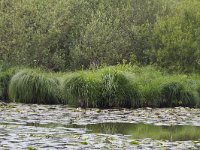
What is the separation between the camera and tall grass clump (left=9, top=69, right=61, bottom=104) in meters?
22.1

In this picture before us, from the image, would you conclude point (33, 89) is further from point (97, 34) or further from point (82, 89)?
point (97, 34)

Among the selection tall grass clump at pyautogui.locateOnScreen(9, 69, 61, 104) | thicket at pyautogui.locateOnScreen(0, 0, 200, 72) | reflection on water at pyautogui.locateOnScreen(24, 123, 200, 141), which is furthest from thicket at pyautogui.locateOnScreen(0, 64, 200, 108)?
reflection on water at pyautogui.locateOnScreen(24, 123, 200, 141)

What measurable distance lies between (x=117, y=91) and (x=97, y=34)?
7.76 m

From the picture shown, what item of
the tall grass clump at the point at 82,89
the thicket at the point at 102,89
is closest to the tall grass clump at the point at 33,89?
the thicket at the point at 102,89

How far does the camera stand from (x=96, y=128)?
15234mm

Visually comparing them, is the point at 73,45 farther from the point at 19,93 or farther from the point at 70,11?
the point at 19,93

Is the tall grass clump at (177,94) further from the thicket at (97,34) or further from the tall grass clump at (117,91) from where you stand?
the thicket at (97,34)

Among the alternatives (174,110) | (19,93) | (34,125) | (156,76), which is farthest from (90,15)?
(34,125)

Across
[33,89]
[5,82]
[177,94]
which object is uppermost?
[5,82]

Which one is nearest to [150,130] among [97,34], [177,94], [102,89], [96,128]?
[96,128]

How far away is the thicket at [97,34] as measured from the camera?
28.0 m

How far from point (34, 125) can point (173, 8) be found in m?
17.0

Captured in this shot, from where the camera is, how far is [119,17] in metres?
29.5

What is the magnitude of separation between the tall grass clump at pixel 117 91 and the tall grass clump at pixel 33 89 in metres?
2.18
